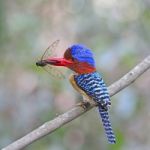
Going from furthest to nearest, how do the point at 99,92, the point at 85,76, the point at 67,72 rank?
the point at 67,72, the point at 85,76, the point at 99,92

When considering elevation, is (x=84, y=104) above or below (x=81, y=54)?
below

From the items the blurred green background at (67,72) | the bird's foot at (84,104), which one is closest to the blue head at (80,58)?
the bird's foot at (84,104)

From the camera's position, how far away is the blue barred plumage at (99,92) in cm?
308

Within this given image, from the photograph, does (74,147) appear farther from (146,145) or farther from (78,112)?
(78,112)

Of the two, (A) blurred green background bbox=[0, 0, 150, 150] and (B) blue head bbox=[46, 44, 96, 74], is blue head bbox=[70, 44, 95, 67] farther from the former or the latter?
(A) blurred green background bbox=[0, 0, 150, 150]

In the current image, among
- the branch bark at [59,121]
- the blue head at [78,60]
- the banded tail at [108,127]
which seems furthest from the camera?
the blue head at [78,60]

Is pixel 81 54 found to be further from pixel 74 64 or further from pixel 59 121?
pixel 59 121

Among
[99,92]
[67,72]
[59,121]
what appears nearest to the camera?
[59,121]

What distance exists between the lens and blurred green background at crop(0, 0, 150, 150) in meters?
4.27

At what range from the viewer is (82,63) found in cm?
321

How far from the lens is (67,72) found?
4020mm

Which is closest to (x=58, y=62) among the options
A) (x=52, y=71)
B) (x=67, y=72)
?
(x=52, y=71)

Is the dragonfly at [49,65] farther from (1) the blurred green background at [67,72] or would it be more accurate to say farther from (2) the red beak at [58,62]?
(1) the blurred green background at [67,72]

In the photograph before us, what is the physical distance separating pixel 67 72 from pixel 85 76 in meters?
0.80
